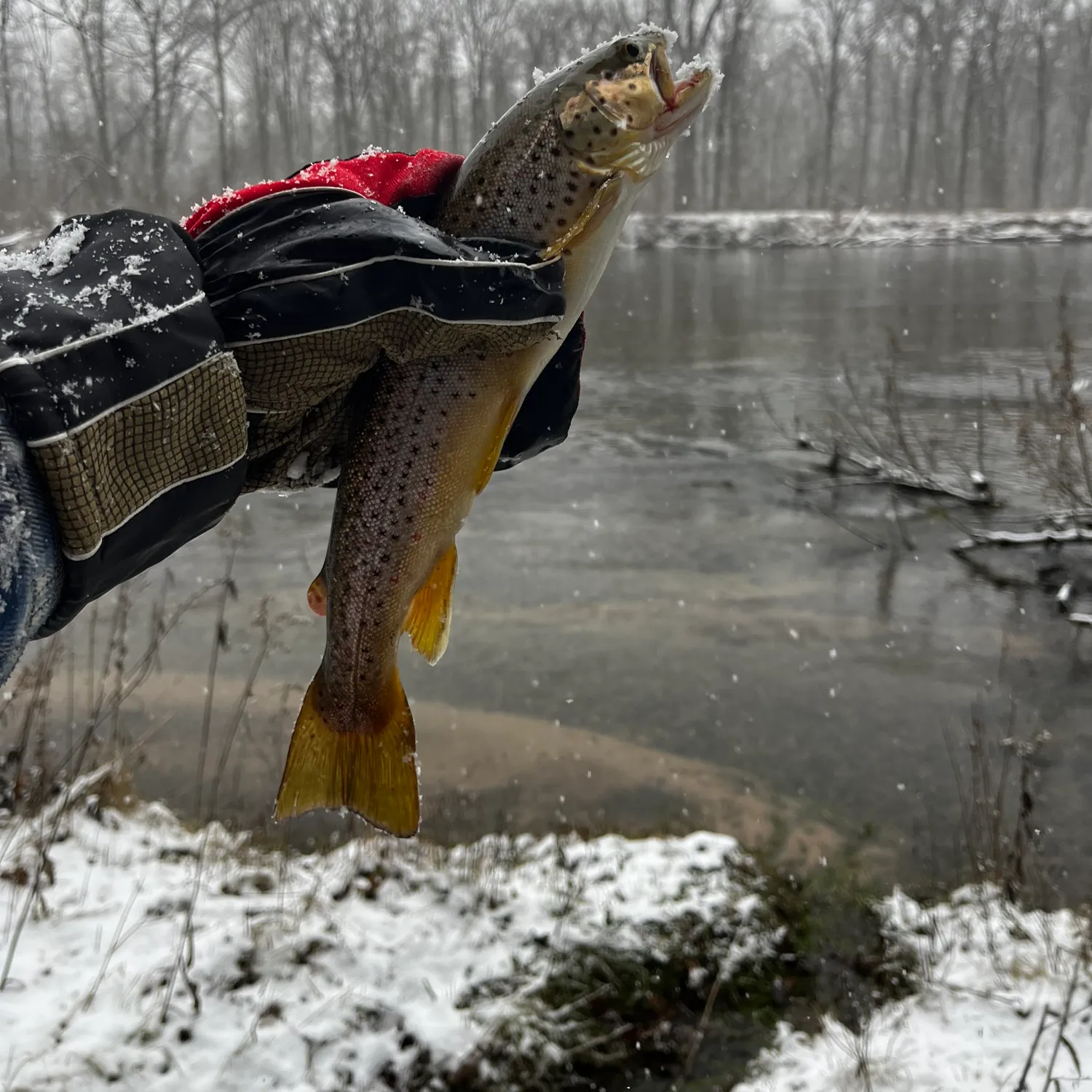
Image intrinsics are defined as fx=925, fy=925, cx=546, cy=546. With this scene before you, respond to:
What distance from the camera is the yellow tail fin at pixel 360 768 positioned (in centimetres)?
203

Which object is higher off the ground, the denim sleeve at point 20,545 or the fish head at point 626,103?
the fish head at point 626,103

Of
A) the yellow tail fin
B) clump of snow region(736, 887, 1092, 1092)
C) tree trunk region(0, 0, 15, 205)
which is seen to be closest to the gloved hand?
the yellow tail fin

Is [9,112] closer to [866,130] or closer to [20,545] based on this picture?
[20,545]

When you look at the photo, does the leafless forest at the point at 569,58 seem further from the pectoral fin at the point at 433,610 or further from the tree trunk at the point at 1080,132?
the pectoral fin at the point at 433,610

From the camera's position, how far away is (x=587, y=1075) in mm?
3348

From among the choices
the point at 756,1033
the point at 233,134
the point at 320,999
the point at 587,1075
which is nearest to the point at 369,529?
the point at 320,999

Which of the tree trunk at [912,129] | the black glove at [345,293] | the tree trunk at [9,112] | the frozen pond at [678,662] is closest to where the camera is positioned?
the black glove at [345,293]

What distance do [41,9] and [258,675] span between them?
5.95 metres

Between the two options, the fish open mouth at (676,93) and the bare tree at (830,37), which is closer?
the fish open mouth at (676,93)

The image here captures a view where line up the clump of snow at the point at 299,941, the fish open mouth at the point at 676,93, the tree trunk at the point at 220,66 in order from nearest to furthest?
1. the fish open mouth at the point at 676,93
2. the clump of snow at the point at 299,941
3. the tree trunk at the point at 220,66

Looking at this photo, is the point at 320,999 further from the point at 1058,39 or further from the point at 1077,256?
the point at 1058,39

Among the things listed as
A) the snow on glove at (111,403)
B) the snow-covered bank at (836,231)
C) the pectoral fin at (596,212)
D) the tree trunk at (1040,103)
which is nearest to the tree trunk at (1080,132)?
the tree trunk at (1040,103)

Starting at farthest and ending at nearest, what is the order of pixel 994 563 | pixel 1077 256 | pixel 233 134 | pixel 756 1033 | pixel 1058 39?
1. pixel 1058 39
2. pixel 233 134
3. pixel 1077 256
4. pixel 994 563
5. pixel 756 1033

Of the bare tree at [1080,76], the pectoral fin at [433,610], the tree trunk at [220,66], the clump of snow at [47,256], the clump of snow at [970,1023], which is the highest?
the bare tree at [1080,76]
